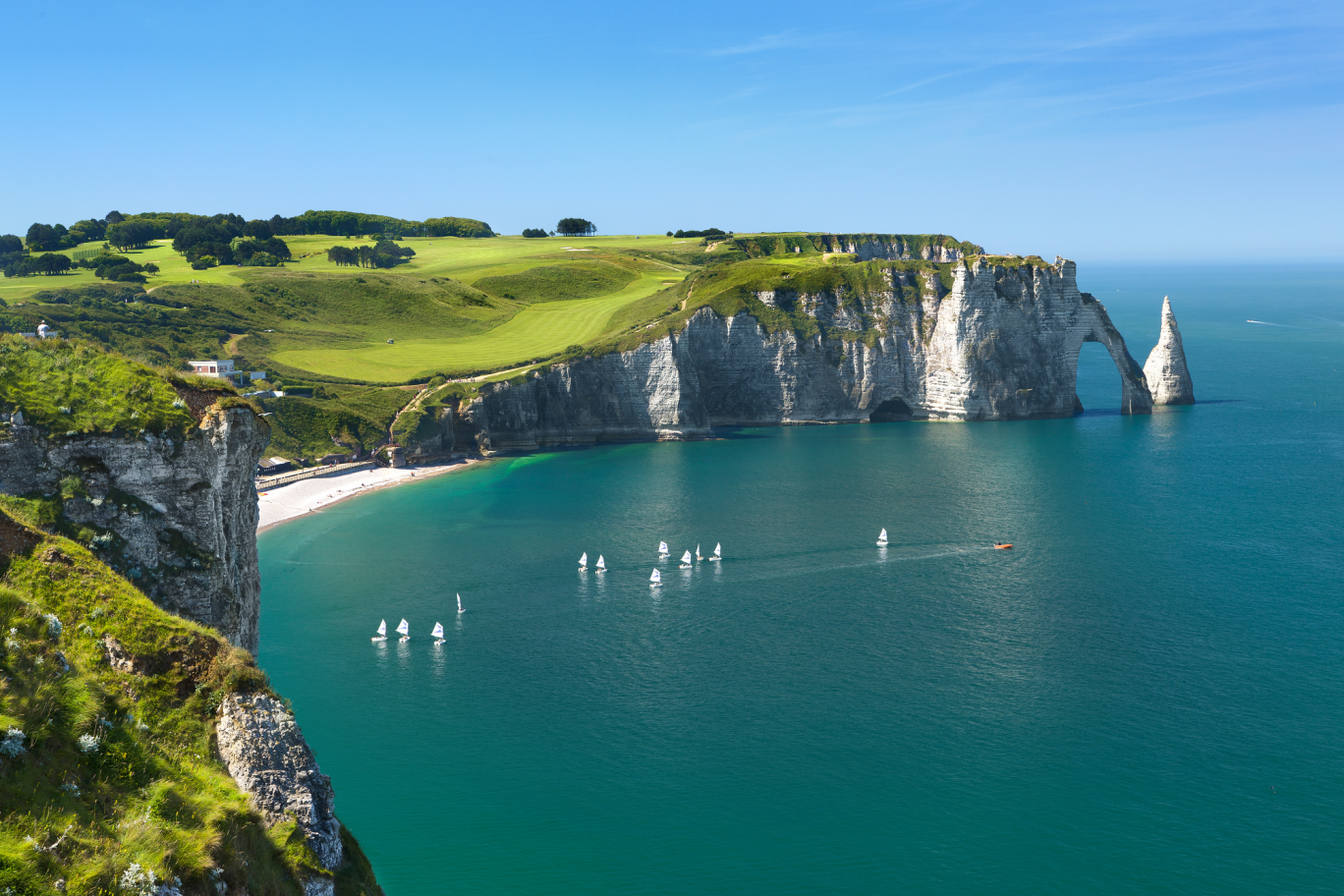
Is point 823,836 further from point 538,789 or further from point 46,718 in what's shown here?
point 46,718

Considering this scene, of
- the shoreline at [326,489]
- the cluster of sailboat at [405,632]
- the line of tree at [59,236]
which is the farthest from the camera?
the line of tree at [59,236]

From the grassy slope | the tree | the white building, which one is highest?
the tree

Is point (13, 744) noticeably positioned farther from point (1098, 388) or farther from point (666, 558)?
point (1098, 388)

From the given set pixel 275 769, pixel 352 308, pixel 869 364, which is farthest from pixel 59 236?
pixel 275 769

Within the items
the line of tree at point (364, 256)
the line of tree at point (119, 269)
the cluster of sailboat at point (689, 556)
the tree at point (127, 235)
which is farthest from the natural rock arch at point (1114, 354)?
the tree at point (127, 235)

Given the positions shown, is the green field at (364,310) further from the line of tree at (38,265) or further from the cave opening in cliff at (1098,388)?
the cave opening in cliff at (1098,388)

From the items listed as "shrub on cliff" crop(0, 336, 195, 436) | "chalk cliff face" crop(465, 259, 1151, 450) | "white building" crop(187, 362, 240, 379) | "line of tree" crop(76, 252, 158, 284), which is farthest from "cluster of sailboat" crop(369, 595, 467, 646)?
"line of tree" crop(76, 252, 158, 284)

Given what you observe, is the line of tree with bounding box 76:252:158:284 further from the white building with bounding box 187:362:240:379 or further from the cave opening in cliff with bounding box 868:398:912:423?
the cave opening in cliff with bounding box 868:398:912:423
